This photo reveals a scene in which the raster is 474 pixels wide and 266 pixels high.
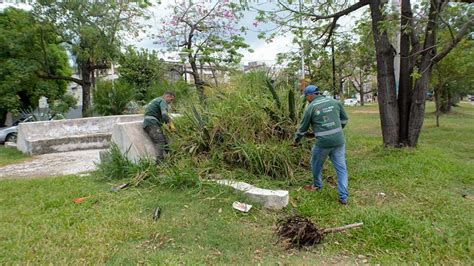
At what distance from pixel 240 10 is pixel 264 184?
4605mm

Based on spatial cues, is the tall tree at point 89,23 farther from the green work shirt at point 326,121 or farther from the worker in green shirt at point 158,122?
the green work shirt at point 326,121

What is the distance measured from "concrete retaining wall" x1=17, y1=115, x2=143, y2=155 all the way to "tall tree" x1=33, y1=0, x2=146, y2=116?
4580 millimetres

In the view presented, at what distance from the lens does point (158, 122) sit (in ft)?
20.4

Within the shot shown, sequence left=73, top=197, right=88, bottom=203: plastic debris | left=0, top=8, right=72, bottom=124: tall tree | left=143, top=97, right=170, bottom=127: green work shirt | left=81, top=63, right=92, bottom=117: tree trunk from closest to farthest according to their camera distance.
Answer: left=73, top=197, right=88, bottom=203: plastic debris → left=143, top=97, right=170, bottom=127: green work shirt → left=0, top=8, right=72, bottom=124: tall tree → left=81, top=63, right=92, bottom=117: tree trunk

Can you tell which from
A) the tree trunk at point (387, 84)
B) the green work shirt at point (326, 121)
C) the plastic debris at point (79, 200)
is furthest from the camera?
the tree trunk at point (387, 84)

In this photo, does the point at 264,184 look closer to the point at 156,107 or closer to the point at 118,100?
the point at 156,107

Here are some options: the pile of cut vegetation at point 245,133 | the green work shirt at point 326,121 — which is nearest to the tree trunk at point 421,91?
the pile of cut vegetation at point 245,133

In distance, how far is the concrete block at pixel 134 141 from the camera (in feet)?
19.7

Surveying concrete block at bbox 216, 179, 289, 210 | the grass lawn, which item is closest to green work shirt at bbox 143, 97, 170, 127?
the grass lawn

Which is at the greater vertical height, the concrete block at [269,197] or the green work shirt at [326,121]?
the green work shirt at [326,121]

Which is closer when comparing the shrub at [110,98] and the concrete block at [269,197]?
the concrete block at [269,197]

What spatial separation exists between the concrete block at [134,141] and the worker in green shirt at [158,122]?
0.46 feet

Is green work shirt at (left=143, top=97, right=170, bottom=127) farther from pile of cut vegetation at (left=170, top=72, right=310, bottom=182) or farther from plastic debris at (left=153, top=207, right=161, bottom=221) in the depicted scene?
plastic debris at (left=153, top=207, right=161, bottom=221)

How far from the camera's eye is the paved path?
22.5 ft
